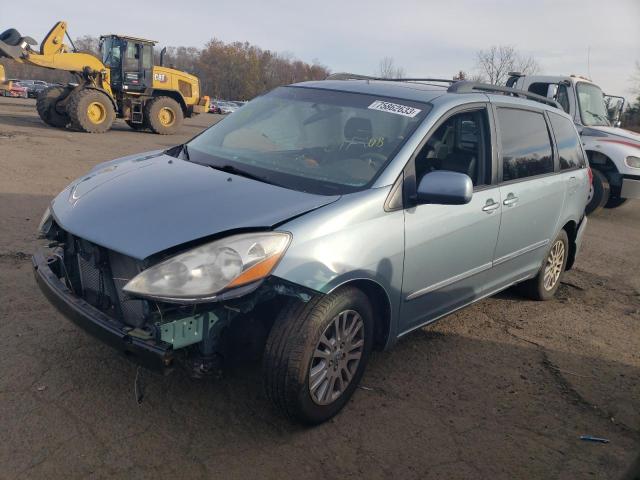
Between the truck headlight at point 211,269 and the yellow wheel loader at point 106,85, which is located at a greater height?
the yellow wheel loader at point 106,85

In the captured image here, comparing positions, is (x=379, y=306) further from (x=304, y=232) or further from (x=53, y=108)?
(x=53, y=108)

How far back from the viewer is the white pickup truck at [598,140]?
9891mm

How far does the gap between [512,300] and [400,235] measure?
8.33ft

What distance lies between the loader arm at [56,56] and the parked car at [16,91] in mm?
30522

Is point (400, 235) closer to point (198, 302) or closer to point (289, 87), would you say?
point (198, 302)

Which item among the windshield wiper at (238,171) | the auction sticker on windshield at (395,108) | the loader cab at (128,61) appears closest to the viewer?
the windshield wiper at (238,171)

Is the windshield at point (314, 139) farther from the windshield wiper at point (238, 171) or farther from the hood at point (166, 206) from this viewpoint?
the hood at point (166, 206)

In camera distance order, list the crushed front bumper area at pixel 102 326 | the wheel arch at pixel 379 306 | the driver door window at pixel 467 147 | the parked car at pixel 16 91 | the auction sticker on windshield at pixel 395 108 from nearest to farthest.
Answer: the crushed front bumper area at pixel 102 326
the wheel arch at pixel 379 306
the auction sticker on windshield at pixel 395 108
the driver door window at pixel 467 147
the parked car at pixel 16 91

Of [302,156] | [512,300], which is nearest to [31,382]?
[302,156]

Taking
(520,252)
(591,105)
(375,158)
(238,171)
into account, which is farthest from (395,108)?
(591,105)

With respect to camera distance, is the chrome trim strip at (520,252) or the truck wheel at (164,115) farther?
the truck wheel at (164,115)

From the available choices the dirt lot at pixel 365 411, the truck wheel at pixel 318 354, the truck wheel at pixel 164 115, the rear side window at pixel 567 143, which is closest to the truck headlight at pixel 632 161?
the rear side window at pixel 567 143

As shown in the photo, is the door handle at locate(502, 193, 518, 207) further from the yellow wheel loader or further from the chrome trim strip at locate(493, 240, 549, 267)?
the yellow wheel loader

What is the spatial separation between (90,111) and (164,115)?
9.56 ft
